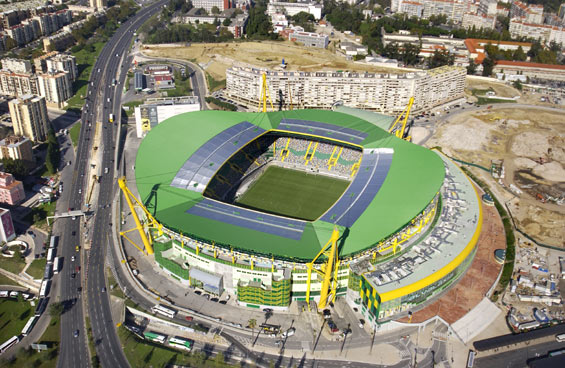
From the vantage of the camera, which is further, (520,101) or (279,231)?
(520,101)

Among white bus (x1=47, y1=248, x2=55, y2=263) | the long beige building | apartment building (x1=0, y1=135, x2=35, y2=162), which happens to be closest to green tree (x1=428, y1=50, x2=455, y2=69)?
the long beige building

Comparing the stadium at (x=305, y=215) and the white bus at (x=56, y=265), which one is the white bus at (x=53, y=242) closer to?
the white bus at (x=56, y=265)

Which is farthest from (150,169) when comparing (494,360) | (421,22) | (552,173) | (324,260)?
(421,22)

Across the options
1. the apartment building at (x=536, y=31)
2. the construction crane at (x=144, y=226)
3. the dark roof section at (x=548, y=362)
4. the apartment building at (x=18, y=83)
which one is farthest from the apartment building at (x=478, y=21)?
the construction crane at (x=144, y=226)

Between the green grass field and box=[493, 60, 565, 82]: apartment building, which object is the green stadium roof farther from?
box=[493, 60, 565, 82]: apartment building

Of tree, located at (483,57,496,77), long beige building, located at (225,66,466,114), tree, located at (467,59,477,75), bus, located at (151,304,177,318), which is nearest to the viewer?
bus, located at (151,304,177,318)

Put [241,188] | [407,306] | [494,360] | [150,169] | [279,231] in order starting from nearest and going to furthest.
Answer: [494,360], [407,306], [279,231], [150,169], [241,188]

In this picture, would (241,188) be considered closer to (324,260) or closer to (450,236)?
(324,260)
